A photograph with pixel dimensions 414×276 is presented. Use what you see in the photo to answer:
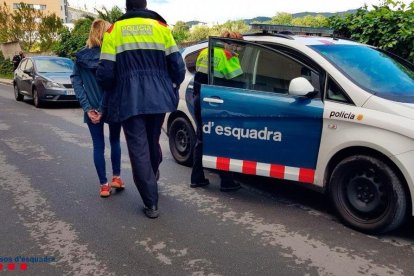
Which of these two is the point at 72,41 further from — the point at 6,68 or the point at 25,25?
the point at 25,25

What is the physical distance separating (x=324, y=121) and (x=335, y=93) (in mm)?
285

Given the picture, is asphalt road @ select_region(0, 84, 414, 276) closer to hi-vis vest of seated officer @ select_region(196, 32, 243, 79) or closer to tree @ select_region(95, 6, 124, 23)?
hi-vis vest of seated officer @ select_region(196, 32, 243, 79)

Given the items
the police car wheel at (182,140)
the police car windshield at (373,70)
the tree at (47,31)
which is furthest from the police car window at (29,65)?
the tree at (47,31)

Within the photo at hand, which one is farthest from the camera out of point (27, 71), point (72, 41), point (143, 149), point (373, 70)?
point (72, 41)

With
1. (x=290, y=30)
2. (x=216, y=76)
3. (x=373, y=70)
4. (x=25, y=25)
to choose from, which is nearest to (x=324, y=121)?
(x=373, y=70)

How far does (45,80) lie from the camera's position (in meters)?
12.6

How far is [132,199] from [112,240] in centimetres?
108

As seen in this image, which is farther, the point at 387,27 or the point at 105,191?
the point at 387,27

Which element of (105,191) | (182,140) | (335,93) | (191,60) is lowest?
(105,191)

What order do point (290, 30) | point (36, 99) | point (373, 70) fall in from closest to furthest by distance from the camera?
1. point (373, 70)
2. point (290, 30)
3. point (36, 99)

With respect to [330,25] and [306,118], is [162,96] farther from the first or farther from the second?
[330,25]

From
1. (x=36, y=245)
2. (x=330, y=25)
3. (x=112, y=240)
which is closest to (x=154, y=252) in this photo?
(x=112, y=240)

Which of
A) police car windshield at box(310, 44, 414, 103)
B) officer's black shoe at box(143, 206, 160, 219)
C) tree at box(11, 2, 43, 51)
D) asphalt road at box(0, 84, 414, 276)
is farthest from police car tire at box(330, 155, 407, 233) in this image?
tree at box(11, 2, 43, 51)

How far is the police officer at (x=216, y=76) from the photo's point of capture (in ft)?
15.6
